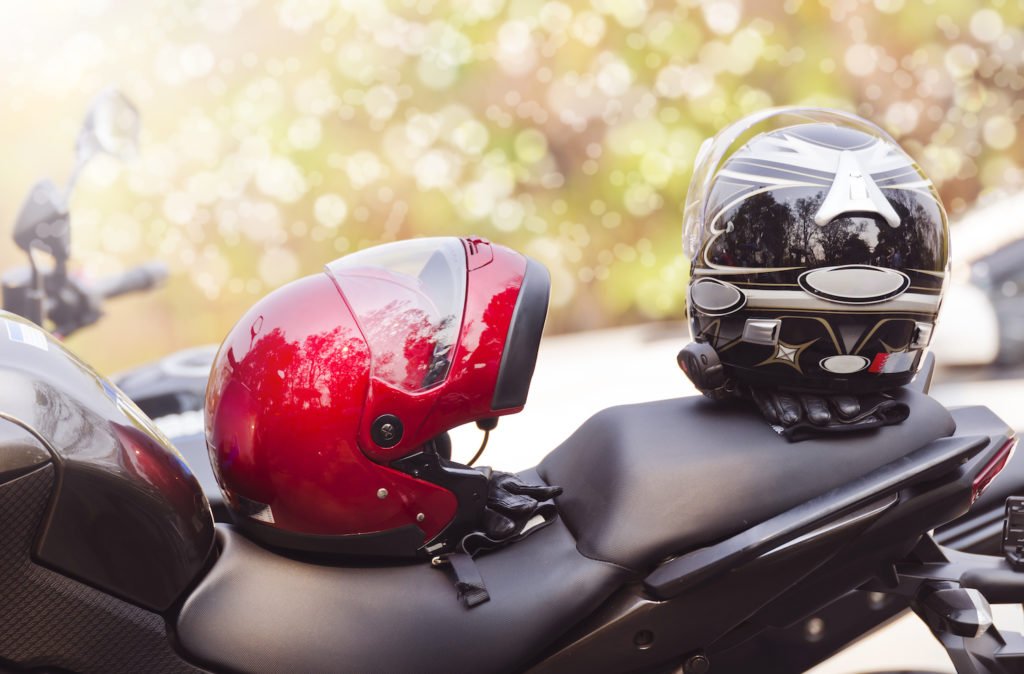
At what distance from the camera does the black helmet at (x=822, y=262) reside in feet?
4.81

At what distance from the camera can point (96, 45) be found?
387cm

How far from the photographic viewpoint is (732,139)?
1.66 m

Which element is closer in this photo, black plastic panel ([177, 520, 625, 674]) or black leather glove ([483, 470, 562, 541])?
black plastic panel ([177, 520, 625, 674])

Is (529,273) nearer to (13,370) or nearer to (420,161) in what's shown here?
(13,370)

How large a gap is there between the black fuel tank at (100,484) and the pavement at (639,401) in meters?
1.27

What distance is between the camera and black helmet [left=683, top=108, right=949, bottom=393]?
1.46 meters

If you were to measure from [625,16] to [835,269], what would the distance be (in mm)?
3527

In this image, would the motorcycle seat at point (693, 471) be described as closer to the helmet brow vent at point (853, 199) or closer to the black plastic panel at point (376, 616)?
the black plastic panel at point (376, 616)

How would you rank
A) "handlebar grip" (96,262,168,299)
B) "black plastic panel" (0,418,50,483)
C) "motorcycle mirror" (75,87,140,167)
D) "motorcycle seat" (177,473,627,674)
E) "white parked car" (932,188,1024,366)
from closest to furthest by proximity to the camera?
"black plastic panel" (0,418,50,483), "motorcycle seat" (177,473,627,674), "motorcycle mirror" (75,87,140,167), "handlebar grip" (96,262,168,299), "white parked car" (932,188,1024,366)

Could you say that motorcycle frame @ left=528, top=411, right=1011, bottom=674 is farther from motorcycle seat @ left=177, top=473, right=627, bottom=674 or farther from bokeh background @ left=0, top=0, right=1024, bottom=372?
bokeh background @ left=0, top=0, right=1024, bottom=372

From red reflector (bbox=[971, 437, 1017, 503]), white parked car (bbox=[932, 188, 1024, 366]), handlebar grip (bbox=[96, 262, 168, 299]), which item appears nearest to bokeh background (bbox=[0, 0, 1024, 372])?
handlebar grip (bbox=[96, 262, 168, 299])

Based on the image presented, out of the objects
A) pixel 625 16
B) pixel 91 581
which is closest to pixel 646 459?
pixel 91 581

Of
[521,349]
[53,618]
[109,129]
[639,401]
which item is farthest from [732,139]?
[109,129]

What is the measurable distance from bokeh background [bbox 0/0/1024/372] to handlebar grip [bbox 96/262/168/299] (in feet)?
4.70
